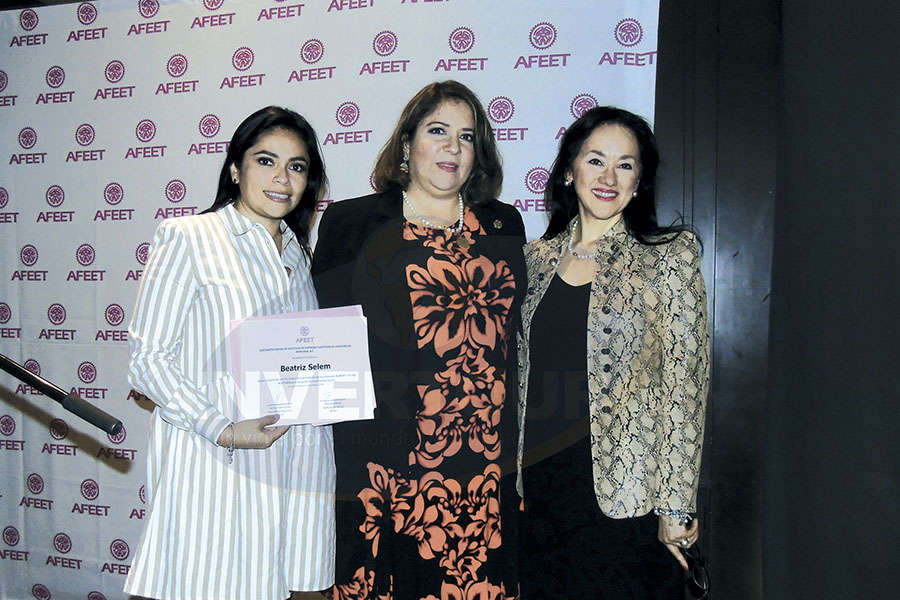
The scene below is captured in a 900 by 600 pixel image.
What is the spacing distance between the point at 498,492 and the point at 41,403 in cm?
227

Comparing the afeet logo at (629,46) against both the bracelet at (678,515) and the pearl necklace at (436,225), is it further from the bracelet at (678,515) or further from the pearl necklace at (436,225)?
the bracelet at (678,515)

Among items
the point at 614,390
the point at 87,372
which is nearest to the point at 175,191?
the point at 87,372

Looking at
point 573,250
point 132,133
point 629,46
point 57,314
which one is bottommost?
point 57,314

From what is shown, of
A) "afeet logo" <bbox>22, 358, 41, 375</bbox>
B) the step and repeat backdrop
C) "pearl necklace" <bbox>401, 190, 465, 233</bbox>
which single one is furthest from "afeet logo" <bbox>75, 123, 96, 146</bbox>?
"pearl necklace" <bbox>401, 190, 465, 233</bbox>

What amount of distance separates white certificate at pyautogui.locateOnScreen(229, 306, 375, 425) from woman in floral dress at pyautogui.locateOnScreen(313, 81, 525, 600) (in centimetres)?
9

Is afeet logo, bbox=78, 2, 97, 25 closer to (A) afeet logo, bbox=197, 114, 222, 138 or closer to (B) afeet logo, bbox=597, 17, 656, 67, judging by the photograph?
(A) afeet logo, bbox=197, 114, 222, 138

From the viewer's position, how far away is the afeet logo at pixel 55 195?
9.59 feet

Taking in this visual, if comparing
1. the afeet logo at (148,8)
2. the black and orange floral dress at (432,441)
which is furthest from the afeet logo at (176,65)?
the black and orange floral dress at (432,441)

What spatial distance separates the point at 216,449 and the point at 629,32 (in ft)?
6.38

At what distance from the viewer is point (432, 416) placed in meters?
1.85

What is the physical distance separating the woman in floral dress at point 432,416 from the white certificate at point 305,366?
9 cm

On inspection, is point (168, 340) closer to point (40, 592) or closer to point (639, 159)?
point (639, 159)

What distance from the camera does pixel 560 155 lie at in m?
1.91

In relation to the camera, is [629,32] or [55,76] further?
[55,76]
